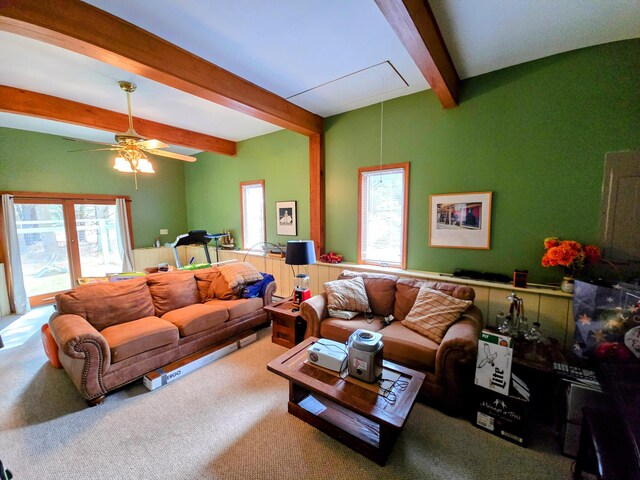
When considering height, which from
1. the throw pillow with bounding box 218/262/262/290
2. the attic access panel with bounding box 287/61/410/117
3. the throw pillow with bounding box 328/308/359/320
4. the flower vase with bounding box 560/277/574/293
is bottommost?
the throw pillow with bounding box 328/308/359/320

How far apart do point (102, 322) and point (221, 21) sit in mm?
2961

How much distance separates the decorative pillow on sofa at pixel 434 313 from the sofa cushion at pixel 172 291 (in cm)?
261

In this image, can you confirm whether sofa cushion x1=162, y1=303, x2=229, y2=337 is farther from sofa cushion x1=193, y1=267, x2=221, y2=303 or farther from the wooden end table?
the wooden end table

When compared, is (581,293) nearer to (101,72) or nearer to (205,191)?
(101,72)

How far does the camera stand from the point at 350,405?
1.54m

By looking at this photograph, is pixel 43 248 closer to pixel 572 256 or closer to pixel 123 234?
pixel 123 234

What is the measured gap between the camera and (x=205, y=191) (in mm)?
6078

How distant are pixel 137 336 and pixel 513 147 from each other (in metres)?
4.16

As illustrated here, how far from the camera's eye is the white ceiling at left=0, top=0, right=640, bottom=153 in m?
1.81

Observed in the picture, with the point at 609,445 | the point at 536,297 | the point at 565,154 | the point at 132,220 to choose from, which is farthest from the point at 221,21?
the point at 132,220

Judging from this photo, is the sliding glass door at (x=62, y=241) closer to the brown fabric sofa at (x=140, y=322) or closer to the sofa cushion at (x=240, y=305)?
the brown fabric sofa at (x=140, y=322)

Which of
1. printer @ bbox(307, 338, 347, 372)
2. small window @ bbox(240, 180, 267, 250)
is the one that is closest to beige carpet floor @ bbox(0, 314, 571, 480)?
printer @ bbox(307, 338, 347, 372)

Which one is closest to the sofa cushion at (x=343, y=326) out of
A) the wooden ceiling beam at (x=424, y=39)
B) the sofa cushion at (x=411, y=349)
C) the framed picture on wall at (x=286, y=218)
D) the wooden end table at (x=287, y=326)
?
the sofa cushion at (x=411, y=349)

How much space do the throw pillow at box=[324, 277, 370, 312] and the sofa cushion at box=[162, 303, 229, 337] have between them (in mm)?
1268
